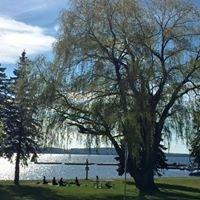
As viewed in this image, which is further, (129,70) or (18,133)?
(18,133)

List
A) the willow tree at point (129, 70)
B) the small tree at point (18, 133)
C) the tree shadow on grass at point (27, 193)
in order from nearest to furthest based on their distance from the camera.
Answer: the tree shadow on grass at point (27, 193), the willow tree at point (129, 70), the small tree at point (18, 133)

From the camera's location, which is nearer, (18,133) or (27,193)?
(27,193)

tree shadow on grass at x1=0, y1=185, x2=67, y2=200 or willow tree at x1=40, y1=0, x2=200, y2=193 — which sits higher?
willow tree at x1=40, y1=0, x2=200, y2=193

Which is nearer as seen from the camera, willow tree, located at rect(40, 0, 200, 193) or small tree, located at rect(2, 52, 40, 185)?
willow tree, located at rect(40, 0, 200, 193)

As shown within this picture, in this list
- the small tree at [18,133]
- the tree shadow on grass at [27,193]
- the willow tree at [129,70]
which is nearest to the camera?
the tree shadow on grass at [27,193]

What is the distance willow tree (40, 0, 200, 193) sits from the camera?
2948 cm

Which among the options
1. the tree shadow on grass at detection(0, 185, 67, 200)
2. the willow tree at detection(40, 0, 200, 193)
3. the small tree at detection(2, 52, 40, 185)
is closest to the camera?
the tree shadow on grass at detection(0, 185, 67, 200)

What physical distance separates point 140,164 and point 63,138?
4825mm

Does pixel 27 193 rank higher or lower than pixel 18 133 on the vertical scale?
lower

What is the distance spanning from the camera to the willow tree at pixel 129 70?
2948 cm

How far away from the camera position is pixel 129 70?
29453 millimetres

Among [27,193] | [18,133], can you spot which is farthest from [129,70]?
[18,133]

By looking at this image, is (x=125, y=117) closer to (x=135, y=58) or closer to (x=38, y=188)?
(x=135, y=58)

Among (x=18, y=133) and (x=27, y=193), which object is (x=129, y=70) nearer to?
(x=27, y=193)
